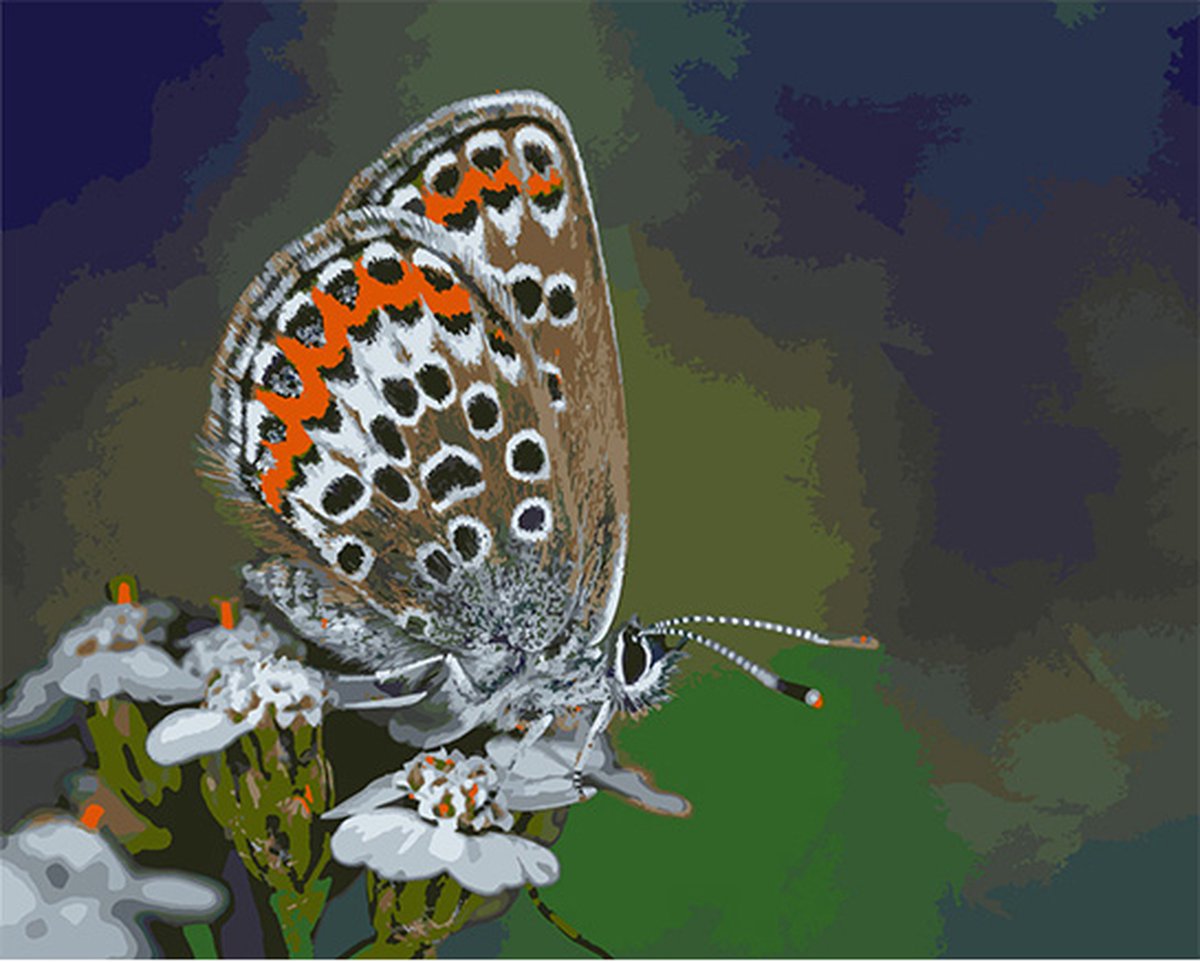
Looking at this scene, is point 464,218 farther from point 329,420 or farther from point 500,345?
point 329,420

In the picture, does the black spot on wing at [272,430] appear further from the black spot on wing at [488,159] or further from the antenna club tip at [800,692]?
the antenna club tip at [800,692]

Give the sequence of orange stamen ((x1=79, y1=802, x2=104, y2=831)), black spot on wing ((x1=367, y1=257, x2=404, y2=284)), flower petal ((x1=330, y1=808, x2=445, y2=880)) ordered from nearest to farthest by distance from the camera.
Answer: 1. flower petal ((x1=330, y1=808, x2=445, y2=880))
2. orange stamen ((x1=79, y1=802, x2=104, y2=831))
3. black spot on wing ((x1=367, y1=257, x2=404, y2=284))

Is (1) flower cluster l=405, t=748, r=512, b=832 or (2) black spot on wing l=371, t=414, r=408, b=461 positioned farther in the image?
(2) black spot on wing l=371, t=414, r=408, b=461

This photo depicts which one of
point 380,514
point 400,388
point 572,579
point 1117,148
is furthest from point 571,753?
point 1117,148

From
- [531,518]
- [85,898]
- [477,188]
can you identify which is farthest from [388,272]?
[85,898]

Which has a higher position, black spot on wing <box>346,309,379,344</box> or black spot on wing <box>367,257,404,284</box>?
black spot on wing <box>367,257,404,284</box>

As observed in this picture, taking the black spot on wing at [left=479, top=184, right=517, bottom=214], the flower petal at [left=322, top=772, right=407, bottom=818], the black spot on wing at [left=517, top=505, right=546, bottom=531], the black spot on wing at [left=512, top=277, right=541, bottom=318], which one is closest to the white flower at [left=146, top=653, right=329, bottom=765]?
the flower petal at [left=322, top=772, right=407, bottom=818]

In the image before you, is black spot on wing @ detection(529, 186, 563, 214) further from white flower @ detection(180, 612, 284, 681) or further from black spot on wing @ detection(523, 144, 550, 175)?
white flower @ detection(180, 612, 284, 681)

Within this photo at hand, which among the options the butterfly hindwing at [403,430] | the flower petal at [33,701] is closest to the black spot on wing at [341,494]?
the butterfly hindwing at [403,430]
